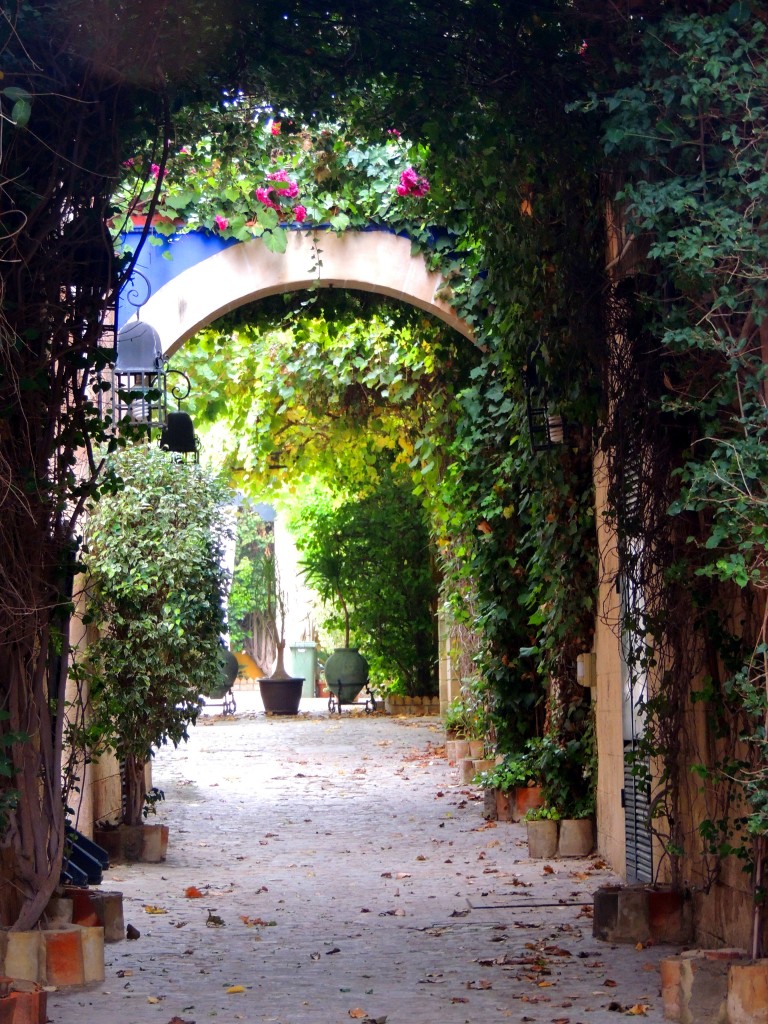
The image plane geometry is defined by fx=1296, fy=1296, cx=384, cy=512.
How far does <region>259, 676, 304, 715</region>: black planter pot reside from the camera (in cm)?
2161

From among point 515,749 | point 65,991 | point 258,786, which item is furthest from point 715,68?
point 258,786

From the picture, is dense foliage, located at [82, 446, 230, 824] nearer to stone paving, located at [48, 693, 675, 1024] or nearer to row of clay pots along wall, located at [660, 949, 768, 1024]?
stone paving, located at [48, 693, 675, 1024]

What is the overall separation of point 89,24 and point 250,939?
4.03 metres

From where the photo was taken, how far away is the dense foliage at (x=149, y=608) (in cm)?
821

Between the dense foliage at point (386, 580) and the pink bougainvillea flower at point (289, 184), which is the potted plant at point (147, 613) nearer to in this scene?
the pink bougainvillea flower at point (289, 184)

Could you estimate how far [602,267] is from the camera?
571cm

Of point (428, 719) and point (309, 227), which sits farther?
point (428, 719)

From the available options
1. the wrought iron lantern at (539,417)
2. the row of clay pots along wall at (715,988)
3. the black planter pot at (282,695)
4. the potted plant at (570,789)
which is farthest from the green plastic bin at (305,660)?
the row of clay pots along wall at (715,988)

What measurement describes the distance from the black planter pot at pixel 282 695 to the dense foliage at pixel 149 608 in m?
12.7

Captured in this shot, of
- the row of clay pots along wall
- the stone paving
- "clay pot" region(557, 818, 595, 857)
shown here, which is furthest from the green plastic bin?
the row of clay pots along wall

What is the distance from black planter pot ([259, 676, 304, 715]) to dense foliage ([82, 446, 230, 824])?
12747 millimetres

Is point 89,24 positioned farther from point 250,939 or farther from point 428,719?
point 428,719

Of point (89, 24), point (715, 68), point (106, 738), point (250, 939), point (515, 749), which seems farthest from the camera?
point (515, 749)

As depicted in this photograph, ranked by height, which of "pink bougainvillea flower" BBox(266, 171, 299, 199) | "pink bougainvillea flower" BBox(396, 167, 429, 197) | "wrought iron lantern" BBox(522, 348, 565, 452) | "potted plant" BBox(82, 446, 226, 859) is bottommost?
"potted plant" BBox(82, 446, 226, 859)
